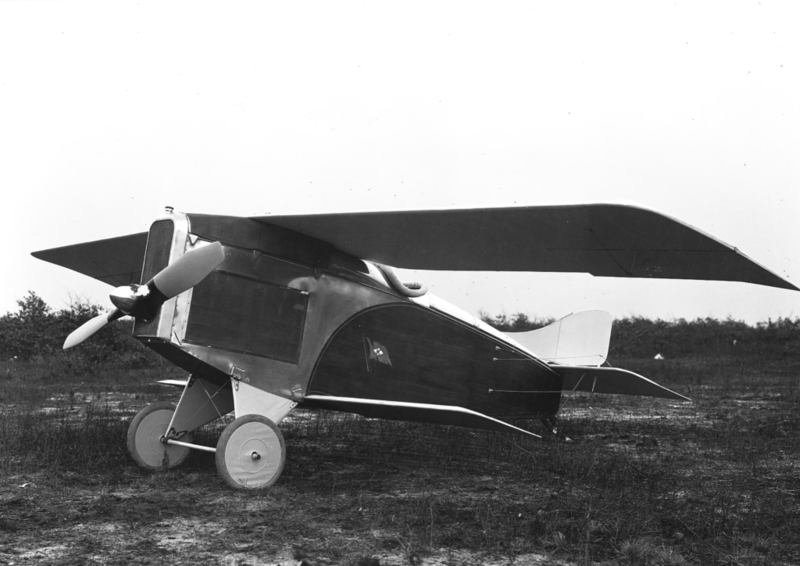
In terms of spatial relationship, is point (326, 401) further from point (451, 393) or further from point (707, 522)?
point (707, 522)

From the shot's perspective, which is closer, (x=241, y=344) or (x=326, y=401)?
(x=241, y=344)

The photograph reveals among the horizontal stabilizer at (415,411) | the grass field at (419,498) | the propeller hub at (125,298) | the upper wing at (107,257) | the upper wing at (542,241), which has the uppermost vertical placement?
the upper wing at (542,241)

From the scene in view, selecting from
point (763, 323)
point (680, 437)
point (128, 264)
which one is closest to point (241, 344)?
point (128, 264)

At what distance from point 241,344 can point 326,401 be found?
1082mm

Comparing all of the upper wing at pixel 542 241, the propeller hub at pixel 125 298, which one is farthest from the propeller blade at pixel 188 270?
the upper wing at pixel 542 241

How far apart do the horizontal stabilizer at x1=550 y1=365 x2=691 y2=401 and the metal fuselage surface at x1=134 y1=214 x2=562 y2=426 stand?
5.32ft

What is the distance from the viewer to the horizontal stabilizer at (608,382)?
27.2 feet

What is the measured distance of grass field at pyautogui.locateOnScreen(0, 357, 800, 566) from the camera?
4.22 m

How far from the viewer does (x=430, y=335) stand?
25.4 ft

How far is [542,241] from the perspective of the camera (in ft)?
20.8

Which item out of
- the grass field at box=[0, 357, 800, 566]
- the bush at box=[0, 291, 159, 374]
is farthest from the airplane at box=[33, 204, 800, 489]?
the bush at box=[0, 291, 159, 374]

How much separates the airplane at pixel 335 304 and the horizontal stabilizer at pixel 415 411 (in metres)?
0.02

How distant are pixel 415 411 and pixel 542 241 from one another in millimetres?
2038

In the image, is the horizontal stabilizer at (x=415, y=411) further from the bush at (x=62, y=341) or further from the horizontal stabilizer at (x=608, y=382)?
the bush at (x=62, y=341)
